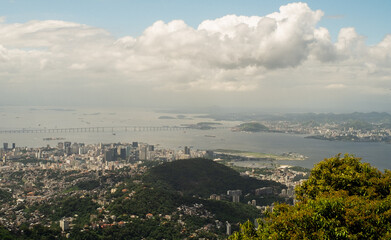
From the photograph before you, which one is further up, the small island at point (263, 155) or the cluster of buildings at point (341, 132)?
the cluster of buildings at point (341, 132)

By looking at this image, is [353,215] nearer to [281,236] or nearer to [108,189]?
[281,236]

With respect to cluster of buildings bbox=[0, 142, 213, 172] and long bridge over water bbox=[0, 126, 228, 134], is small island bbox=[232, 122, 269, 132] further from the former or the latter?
cluster of buildings bbox=[0, 142, 213, 172]

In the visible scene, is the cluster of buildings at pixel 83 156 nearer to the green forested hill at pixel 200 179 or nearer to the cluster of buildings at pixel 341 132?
the green forested hill at pixel 200 179

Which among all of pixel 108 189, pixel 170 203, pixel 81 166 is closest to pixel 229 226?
pixel 170 203

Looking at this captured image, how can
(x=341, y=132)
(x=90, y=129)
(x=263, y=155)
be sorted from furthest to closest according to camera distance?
(x=90, y=129) < (x=341, y=132) < (x=263, y=155)

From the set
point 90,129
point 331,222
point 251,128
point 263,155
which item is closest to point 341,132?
point 251,128

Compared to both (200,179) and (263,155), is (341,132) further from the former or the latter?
(200,179)

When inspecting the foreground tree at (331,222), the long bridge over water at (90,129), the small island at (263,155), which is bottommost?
the small island at (263,155)

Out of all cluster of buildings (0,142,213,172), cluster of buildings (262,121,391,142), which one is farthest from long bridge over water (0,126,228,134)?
cluster of buildings (0,142,213,172)

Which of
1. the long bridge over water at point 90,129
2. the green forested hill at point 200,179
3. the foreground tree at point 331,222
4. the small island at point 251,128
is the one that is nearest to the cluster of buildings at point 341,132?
the small island at point 251,128

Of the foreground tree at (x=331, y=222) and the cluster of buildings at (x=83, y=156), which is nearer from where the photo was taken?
the foreground tree at (x=331, y=222)

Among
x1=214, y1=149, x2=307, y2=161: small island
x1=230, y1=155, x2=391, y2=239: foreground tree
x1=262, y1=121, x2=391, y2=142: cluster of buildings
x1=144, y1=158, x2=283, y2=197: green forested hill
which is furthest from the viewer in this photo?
x1=262, y1=121, x2=391, y2=142: cluster of buildings
